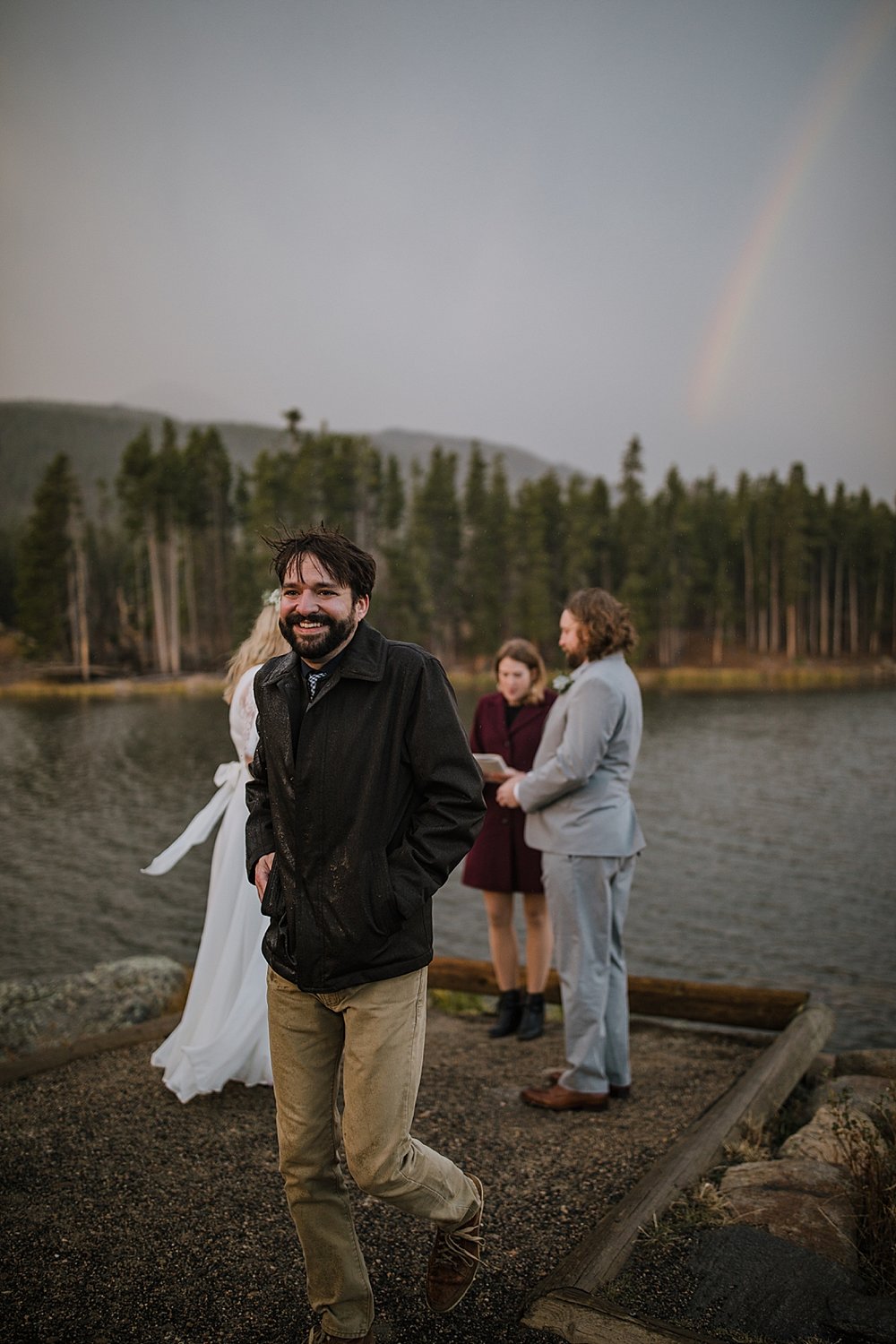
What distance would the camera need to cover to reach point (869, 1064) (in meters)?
6.23

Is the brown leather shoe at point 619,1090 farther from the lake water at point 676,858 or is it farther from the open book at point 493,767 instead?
the lake water at point 676,858

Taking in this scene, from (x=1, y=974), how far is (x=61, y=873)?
554 centimetres

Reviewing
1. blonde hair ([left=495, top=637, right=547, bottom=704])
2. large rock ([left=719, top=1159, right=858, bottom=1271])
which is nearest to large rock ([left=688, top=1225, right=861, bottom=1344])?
large rock ([left=719, top=1159, right=858, bottom=1271])

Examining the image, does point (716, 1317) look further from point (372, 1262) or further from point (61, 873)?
point (61, 873)

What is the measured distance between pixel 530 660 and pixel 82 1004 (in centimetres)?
482

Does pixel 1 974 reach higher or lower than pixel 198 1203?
lower

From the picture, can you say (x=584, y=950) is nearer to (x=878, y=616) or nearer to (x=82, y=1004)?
(x=82, y=1004)

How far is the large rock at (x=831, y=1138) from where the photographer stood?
14.1ft

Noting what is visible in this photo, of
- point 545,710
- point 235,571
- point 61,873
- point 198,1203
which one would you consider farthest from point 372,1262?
point 235,571

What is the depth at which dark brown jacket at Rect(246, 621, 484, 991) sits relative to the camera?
2896 mm

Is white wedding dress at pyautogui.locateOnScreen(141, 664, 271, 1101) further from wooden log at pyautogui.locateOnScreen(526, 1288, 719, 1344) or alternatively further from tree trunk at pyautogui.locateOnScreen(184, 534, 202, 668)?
tree trunk at pyautogui.locateOnScreen(184, 534, 202, 668)

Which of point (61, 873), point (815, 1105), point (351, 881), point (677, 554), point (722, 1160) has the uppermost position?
point (677, 554)

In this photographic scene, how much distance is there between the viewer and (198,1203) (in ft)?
13.5

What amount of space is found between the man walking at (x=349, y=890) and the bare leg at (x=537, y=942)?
11.0 feet
